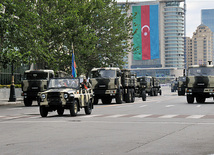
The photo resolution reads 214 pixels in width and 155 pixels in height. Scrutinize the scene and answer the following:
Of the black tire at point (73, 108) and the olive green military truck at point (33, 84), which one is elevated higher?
the olive green military truck at point (33, 84)

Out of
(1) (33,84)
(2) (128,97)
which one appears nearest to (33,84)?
(1) (33,84)

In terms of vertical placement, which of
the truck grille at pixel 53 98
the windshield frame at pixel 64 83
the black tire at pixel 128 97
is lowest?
the black tire at pixel 128 97

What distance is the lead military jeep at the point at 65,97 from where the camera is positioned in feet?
68.6

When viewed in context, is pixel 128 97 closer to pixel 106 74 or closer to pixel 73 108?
pixel 106 74

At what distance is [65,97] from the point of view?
20.9 m

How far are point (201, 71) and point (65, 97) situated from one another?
55.8ft

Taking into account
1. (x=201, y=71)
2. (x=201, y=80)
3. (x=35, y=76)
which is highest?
(x=201, y=71)

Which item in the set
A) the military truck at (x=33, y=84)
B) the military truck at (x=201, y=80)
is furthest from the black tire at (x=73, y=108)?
the military truck at (x=201, y=80)

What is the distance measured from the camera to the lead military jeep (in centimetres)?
2091

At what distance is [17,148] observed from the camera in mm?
10586

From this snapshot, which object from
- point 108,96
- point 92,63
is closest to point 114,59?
point 92,63

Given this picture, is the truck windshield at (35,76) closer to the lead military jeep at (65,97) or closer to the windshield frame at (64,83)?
the lead military jeep at (65,97)

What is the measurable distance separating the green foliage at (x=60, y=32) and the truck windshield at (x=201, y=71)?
12506mm

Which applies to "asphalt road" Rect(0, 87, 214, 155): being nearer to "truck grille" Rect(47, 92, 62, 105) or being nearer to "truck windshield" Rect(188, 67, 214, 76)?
"truck grille" Rect(47, 92, 62, 105)
